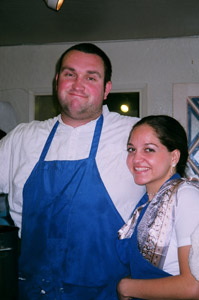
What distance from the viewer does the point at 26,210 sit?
1226 millimetres

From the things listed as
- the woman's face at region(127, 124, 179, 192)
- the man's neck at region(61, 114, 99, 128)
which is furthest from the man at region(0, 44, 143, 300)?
the woman's face at region(127, 124, 179, 192)

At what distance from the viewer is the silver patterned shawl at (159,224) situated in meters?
0.92

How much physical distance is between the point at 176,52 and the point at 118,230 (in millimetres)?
1903

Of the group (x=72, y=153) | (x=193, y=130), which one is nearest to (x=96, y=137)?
(x=72, y=153)

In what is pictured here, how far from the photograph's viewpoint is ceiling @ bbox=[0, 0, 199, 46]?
6.56ft

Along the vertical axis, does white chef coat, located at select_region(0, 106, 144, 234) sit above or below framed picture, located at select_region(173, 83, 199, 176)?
below

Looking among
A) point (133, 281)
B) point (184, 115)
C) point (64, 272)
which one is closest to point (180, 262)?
point (133, 281)

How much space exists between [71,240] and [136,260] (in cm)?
27

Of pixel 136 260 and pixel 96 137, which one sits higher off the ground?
pixel 96 137

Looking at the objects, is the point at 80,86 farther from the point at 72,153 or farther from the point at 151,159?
the point at 151,159

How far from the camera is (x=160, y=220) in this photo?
0.94 meters

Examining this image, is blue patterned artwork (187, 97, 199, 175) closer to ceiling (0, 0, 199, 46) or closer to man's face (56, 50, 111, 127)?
ceiling (0, 0, 199, 46)

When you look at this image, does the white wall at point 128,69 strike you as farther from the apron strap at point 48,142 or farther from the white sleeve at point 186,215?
the white sleeve at point 186,215

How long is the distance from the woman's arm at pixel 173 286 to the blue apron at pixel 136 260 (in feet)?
0.11
